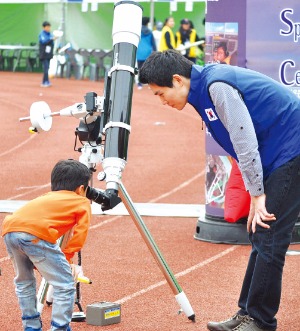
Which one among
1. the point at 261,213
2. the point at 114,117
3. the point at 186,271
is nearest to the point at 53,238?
the point at 114,117

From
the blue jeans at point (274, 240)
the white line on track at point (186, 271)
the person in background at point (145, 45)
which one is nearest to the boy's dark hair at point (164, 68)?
the blue jeans at point (274, 240)

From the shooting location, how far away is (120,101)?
252 inches

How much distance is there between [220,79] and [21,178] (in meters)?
8.55

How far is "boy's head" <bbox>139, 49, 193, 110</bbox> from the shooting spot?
20.0ft

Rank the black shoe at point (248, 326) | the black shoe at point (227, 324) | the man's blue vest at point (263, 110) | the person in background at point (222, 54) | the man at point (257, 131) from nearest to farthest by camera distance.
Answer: the man at point (257, 131)
the man's blue vest at point (263, 110)
the black shoe at point (248, 326)
the black shoe at point (227, 324)
the person in background at point (222, 54)

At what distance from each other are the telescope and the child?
0.16 meters

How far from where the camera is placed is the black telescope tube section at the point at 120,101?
20.6 ft

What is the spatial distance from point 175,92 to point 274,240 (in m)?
1.03

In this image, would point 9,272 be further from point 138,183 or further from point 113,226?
point 138,183

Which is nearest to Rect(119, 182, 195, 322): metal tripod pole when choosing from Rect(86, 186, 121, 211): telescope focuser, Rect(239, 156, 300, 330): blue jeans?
Rect(86, 186, 121, 211): telescope focuser

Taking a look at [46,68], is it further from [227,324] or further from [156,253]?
[227,324]

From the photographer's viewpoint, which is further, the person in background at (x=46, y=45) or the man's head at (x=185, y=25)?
the man's head at (x=185, y=25)

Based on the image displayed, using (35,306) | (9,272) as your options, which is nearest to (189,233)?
(9,272)

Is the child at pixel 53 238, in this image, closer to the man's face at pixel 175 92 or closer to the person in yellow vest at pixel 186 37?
the man's face at pixel 175 92
